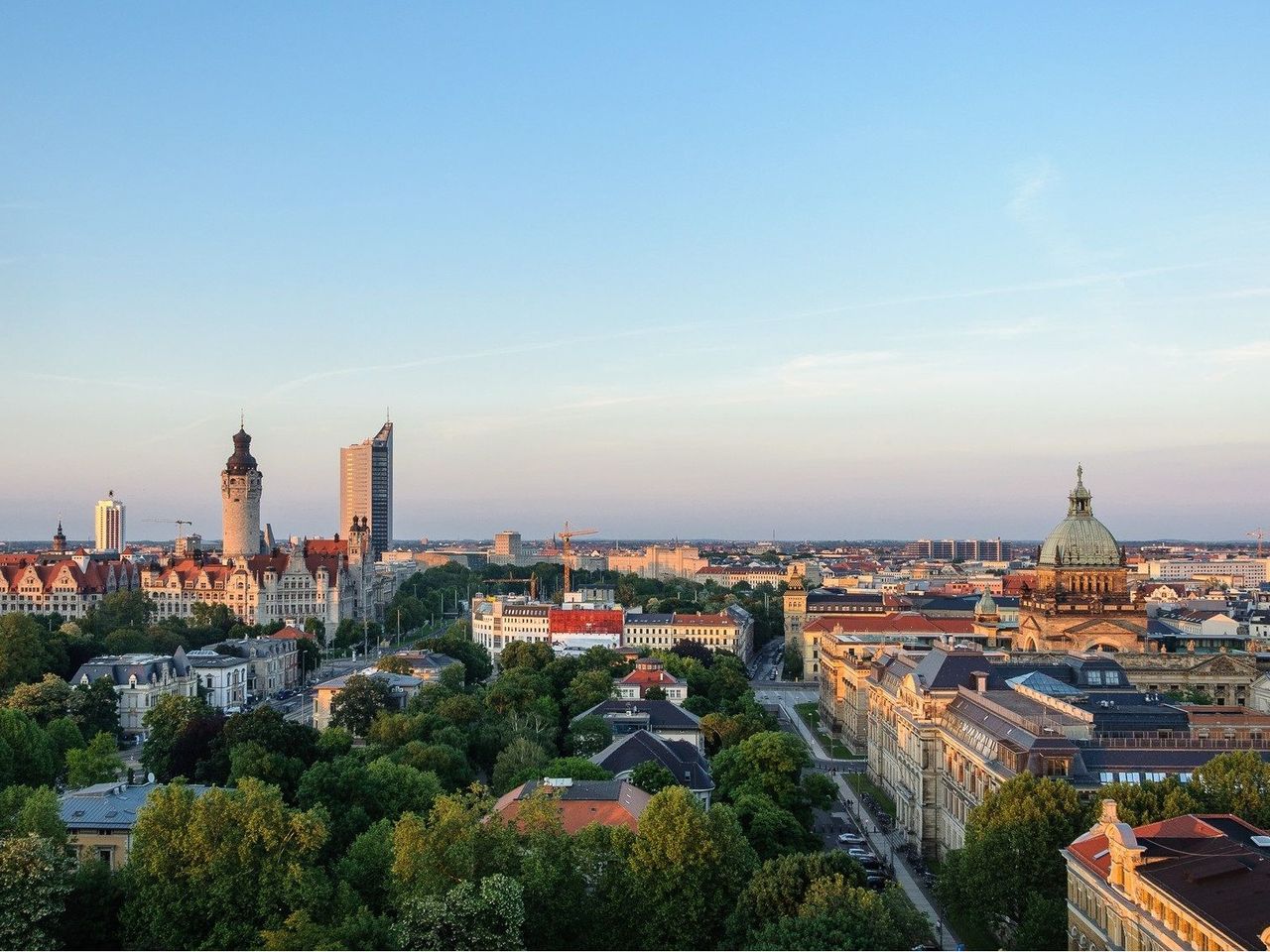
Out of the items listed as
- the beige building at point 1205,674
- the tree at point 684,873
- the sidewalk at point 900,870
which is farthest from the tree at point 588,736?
the beige building at point 1205,674

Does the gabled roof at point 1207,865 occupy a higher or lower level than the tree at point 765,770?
higher

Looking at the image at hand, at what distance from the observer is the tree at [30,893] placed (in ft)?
126

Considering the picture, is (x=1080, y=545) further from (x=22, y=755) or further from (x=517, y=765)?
(x=22, y=755)

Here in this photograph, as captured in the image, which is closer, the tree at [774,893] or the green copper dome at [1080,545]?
the tree at [774,893]

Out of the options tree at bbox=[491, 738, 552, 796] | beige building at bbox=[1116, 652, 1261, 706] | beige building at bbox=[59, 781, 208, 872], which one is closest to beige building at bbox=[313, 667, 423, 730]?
tree at bbox=[491, 738, 552, 796]

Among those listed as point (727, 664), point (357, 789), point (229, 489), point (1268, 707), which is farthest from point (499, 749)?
point (229, 489)

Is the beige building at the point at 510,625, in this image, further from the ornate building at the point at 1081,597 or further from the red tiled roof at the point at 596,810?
the red tiled roof at the point at 596,810

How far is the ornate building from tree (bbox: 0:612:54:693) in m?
75.6

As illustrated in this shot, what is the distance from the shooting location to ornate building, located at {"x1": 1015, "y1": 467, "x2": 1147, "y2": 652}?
94938 mm

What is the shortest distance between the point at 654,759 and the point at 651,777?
3352 millimetres

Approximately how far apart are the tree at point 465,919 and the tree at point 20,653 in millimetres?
66579

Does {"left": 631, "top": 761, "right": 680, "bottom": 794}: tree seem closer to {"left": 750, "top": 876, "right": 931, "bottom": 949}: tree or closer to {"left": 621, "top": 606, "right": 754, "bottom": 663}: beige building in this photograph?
{"left": 750, "top": 876, "right": 931, "bottom": 949}: tree

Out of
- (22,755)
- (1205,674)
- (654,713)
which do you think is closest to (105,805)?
(22,755)

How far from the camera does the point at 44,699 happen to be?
83.2 metres
